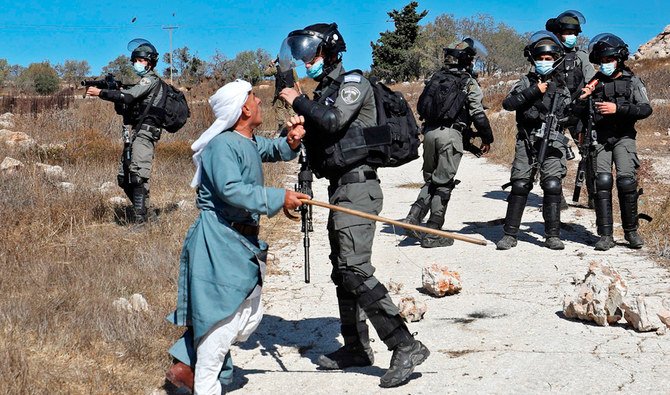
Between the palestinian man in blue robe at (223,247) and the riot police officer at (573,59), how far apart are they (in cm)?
487

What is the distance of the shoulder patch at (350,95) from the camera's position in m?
4.55

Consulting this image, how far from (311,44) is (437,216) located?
4.04 meters

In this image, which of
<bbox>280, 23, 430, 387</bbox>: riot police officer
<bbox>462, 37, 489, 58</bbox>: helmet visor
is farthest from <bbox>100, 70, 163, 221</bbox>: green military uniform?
<bbox>280, 23, 430, 387</bbox>: riot police officer

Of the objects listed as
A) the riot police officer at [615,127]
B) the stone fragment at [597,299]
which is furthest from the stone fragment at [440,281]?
the riot police officer at [615,127]

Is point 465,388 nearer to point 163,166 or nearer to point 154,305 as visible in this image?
point 154,305

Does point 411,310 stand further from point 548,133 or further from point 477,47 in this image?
point 477,47

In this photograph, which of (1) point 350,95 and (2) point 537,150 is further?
(2) point 537,150

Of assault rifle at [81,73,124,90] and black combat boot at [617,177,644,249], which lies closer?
black combat boot at [617,177,644,249]

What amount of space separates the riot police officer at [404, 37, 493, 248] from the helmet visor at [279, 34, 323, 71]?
3.69m

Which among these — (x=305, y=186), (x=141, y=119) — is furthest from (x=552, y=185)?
(x=141, y=119)

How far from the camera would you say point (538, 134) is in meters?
7.93

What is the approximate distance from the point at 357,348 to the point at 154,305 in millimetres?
1739

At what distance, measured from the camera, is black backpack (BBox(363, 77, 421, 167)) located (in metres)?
4.65

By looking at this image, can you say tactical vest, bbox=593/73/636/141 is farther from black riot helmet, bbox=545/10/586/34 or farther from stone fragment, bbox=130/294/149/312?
stone fragment, bbox=130/294/149/312
